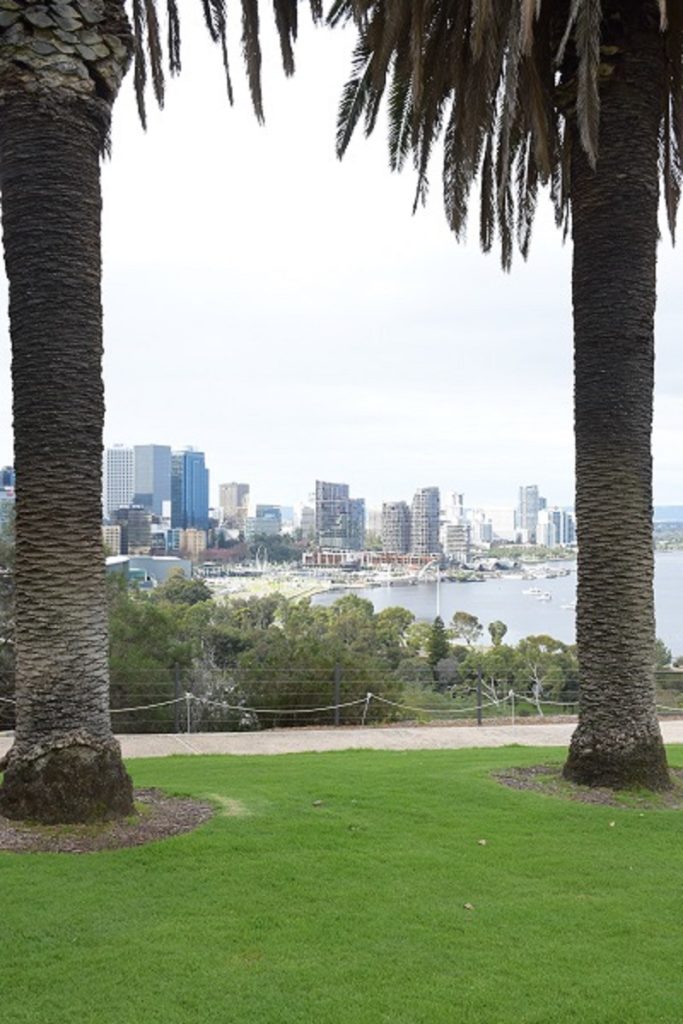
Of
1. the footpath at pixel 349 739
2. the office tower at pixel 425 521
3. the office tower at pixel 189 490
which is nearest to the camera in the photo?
the footpath at pixel 349 739

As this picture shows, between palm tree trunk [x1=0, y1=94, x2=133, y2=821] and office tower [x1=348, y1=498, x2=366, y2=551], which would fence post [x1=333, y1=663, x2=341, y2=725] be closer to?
palm tree trunk [x1=0, y1=94, x2=133, y2=821]

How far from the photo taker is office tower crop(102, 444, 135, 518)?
51281 mm

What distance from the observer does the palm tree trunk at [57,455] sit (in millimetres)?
6293

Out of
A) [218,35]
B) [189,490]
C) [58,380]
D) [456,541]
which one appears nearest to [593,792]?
[58,380]

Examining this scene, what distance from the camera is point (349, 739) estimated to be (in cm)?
1423

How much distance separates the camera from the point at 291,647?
67.1 ft

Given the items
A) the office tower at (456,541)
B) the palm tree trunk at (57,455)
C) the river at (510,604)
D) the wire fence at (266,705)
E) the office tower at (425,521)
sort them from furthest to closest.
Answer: the office tower at (456,541), the office tower at (425,521), the river at (510,604), the wire fence at (266,705), the palm tree trunk at (57,455)

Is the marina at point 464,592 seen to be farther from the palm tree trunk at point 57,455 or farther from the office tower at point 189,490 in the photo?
the palm tree trunk at point 57,455

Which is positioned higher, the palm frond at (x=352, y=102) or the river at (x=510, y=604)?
the palm frond at (x=352, y=102)

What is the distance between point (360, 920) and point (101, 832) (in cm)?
211

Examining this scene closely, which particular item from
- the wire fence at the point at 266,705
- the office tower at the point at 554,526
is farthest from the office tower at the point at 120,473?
the wire fence at the point at 266,705

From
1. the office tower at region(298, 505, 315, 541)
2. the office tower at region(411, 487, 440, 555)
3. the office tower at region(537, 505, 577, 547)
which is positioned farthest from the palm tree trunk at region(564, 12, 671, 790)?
the office tower at region(537, 505, 577, 547)

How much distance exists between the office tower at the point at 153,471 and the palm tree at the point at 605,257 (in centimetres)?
4745

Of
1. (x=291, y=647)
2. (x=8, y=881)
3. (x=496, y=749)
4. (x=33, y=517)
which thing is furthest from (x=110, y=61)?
(x=291, y=647)
